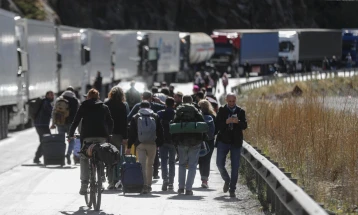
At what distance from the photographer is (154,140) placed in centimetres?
1772

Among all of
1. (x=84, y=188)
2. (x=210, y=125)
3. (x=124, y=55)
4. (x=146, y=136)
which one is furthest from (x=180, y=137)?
(x=124, y=55)

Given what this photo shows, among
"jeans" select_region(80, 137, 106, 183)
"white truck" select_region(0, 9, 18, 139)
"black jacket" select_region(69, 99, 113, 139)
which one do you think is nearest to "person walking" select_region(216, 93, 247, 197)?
"black jacket" select_region(69, 99, 113, 139)

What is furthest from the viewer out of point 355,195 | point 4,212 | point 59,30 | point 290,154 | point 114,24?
point 114,24

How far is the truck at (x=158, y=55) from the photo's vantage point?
63312 millimetres

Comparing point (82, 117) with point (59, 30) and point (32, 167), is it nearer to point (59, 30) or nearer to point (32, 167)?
point (32, 167)

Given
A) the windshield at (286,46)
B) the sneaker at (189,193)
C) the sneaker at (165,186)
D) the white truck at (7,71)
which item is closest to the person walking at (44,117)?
the white truck at (7,71)

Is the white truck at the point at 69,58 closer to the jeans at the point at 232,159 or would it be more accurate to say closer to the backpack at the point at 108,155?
the jeans at the point at 232,159

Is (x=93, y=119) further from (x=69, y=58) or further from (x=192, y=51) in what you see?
(x=192, y=51)

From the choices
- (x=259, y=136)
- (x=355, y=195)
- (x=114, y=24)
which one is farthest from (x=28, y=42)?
(x=114, y=24)

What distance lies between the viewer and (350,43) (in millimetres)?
109625

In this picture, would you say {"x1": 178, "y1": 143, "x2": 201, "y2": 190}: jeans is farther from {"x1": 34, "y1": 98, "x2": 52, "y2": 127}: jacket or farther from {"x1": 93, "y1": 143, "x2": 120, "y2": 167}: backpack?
{"x1": 34, "y1": 98, "x2": 52, "y2": 127}: jacket

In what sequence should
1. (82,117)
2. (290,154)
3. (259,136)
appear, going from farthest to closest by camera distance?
(259,136) < (290,154) < (82,117)

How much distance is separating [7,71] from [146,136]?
14081mm

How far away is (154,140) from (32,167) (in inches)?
229
